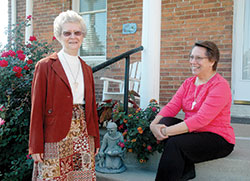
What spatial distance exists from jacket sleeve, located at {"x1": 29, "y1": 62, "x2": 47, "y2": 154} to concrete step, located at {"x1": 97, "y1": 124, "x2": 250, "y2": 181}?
1.05 m

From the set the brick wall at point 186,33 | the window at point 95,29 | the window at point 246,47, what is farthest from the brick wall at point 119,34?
the window at point 246,47

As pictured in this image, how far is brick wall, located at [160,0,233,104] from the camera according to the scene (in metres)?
4.15

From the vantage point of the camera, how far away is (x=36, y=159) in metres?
1.51

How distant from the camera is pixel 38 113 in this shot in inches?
58.8

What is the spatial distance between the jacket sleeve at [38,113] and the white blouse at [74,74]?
16cm

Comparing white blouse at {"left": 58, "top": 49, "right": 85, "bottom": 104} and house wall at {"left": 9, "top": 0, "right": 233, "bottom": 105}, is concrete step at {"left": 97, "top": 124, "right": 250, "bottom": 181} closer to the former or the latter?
white blouse at {"left": 58, "top": 49, "right": 85, "bottom": 104}

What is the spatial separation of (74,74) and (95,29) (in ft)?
14.1

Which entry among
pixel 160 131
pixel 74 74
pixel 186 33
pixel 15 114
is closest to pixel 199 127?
pixel 160 131

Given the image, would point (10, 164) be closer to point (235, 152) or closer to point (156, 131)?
point (156, 131)

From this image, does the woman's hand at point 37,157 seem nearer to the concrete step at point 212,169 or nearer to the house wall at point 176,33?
the concrete step at point 212,169

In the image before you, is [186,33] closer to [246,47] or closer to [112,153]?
[246,47]

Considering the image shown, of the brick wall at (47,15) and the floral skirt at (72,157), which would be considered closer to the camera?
the floral skirt at (72,157)

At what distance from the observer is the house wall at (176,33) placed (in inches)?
164

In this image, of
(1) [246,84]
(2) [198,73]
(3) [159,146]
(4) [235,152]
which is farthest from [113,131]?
(1) [246,84]
